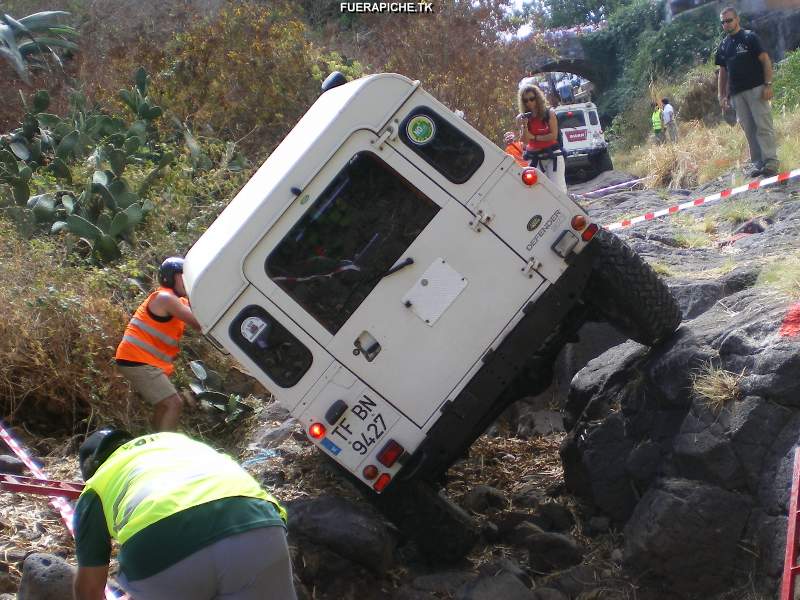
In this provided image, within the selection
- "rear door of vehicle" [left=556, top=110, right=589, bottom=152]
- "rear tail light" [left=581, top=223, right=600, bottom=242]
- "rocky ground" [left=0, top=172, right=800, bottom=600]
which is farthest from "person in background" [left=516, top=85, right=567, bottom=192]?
"rear door of vehicle" [left=556, top=110, right=589, bottom=152]

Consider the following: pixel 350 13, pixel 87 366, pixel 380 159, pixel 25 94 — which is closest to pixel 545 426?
pixel 380 159

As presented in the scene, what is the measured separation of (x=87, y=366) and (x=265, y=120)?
Answer: 657 centimetres

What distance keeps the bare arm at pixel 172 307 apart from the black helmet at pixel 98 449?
2.69m

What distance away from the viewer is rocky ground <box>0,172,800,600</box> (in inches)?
189

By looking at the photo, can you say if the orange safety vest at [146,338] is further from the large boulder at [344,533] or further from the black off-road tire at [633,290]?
the black off-road tire at [633,290]

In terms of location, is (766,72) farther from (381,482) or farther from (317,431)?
(317,431)

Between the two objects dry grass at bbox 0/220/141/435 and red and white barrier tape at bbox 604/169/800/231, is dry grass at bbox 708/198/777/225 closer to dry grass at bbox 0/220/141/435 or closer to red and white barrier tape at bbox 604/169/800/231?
red and white barrier tape at bbox 604/169/800/231

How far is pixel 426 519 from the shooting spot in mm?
5527

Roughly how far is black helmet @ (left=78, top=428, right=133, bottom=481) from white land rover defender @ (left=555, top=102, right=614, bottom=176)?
69.5ft

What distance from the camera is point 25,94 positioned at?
571 inches

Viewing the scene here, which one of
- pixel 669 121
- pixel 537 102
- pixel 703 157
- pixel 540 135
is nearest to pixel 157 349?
pixel 540 135

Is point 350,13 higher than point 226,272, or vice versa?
point 350,13

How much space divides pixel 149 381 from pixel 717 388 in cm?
362

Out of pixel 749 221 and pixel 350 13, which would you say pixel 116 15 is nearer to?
pixel 350 13
